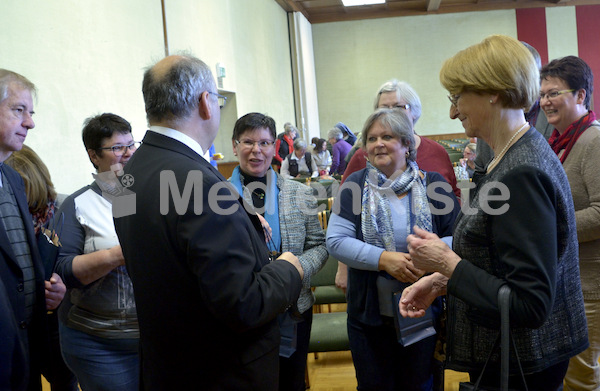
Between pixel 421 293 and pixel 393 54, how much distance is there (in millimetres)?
17433

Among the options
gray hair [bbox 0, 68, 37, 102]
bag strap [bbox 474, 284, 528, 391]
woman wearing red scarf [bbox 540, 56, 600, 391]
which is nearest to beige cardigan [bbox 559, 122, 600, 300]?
woman wearing red scarf [bbox 540, 56, 600, 391]

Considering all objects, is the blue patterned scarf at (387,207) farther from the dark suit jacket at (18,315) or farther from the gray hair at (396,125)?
the dark suit jacket at (18,315)

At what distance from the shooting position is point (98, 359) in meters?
1.97

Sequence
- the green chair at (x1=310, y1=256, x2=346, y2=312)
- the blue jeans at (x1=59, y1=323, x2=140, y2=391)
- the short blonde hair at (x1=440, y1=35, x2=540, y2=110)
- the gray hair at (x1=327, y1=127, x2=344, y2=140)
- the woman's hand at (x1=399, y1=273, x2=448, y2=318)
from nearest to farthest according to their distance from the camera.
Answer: the short blonde hair at (x1=440, y1=35, x2=540, y2=110), the woman's hand at (x1=399, y1=273, x2=448, y2=318), the blue jeans at (x1=59, y1=323, x2=140, y2=391), the green chair at (x1=310, y1=256, x2=346, y2=312), the gray hair at (x1=327, y1=127, x2=344, y2=140)

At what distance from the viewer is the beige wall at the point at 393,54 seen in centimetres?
1769

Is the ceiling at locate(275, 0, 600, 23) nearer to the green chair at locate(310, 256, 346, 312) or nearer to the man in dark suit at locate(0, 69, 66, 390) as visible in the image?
the green chair at locate(310, 256, 346, 312)

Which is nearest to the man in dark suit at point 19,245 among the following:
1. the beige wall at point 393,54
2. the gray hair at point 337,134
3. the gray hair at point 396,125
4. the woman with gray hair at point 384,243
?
the woman with gray hair at point 384,243

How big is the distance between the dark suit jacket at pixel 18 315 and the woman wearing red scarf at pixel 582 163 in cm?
208

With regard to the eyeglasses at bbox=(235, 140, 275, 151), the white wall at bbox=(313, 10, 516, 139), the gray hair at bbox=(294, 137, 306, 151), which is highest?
the white wall at bbox=(313, 10, 516, 139)

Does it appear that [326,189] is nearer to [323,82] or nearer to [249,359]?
[249,359]

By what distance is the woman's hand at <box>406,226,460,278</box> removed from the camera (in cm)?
133

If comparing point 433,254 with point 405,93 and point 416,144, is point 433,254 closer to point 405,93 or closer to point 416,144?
point 416,144

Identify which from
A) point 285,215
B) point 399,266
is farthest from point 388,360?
point 285,215

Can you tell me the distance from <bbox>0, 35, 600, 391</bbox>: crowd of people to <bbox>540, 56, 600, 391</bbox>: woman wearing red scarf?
0.07 ft
